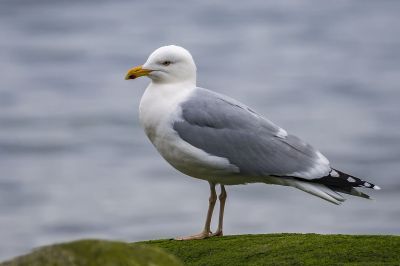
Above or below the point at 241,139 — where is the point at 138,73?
above

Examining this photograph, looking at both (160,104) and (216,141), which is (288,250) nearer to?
(216,141)

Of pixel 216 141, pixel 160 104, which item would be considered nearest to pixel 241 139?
pixel 216 141

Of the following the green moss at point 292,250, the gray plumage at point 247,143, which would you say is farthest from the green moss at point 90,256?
the gray plumage at point 247,143

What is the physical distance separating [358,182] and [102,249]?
331cm

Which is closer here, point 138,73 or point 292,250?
point 292,250

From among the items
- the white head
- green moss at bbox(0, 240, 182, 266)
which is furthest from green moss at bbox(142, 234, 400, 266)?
Result: green moss at bbox(0, 240, 182, 266)

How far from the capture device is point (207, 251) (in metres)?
7.05

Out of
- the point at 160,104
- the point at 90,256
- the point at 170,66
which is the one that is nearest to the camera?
the point at 90,256

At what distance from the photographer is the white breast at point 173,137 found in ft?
25.0

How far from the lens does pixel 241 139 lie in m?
7.85

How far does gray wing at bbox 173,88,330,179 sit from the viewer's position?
7.73 m

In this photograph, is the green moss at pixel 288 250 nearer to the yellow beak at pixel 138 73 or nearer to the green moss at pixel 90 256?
the green moss at pixel 90 256

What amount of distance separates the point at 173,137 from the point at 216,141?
0.38 meters

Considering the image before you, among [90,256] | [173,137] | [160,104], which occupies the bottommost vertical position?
[90,256]
